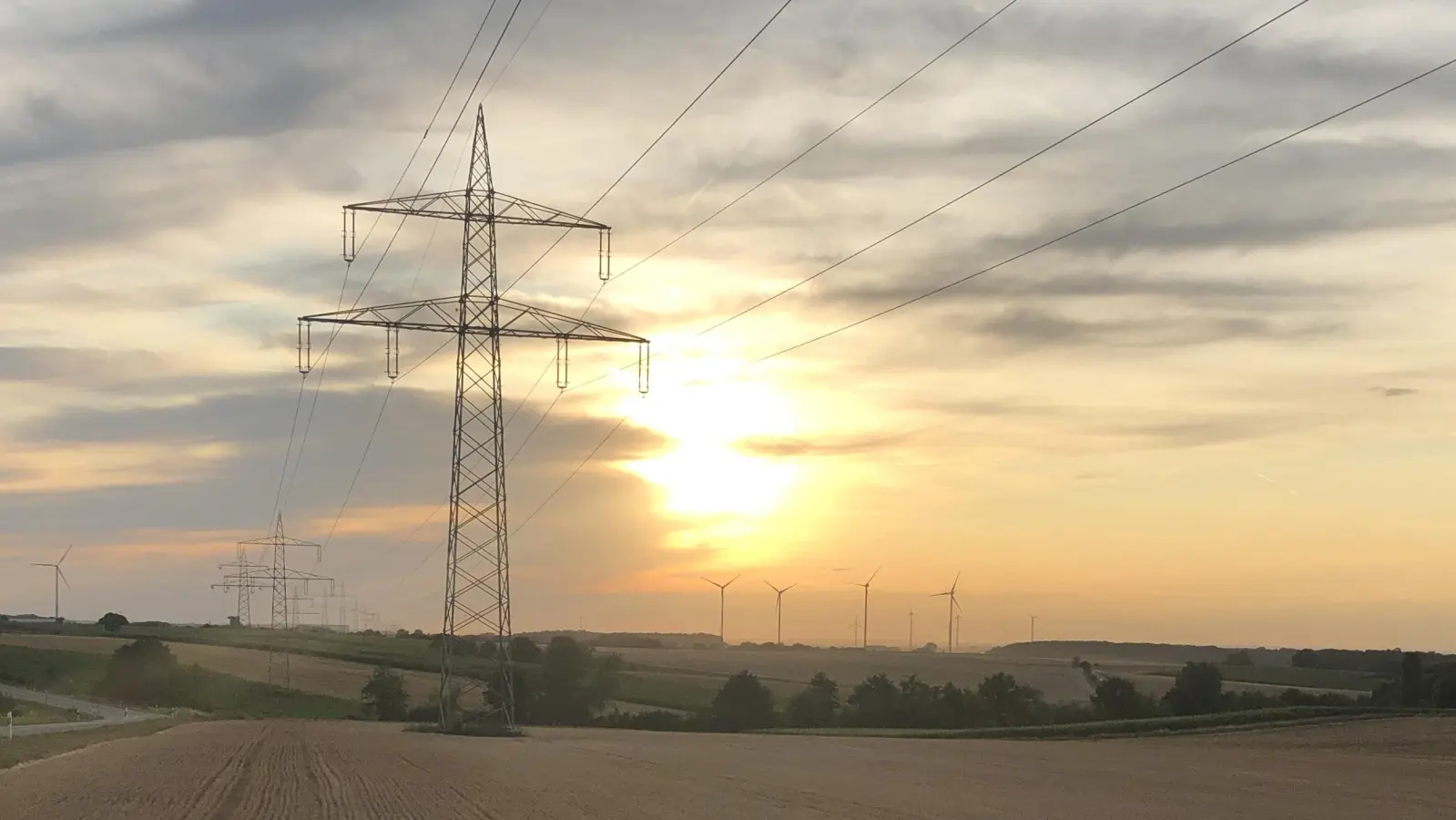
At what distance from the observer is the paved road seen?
91.4m

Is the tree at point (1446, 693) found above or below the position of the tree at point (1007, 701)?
above

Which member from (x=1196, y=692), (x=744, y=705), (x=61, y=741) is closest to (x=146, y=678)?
(x=744, y=705)

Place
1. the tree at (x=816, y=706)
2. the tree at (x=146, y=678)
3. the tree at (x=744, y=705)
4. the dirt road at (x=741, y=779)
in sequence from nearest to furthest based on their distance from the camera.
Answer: the dirt road at (x=741, y=779) < the tree at (x=744, y=705) < the tree at (x=816, y=706) < the tree at (x=146, y=678)

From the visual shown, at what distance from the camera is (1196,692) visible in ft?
387

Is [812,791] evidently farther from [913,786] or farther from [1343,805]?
[1343,805]

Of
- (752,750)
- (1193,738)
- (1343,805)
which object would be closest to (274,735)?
(752,750)

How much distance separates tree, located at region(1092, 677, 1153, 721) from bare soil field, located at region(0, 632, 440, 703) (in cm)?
6381

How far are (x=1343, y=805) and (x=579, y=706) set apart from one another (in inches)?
3884

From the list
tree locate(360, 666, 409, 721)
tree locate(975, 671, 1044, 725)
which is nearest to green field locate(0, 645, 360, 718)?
tree locate(360, 666, 409, 721)

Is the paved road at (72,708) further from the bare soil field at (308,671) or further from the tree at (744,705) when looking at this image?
the tree at (744,705)

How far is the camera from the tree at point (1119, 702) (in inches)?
4601

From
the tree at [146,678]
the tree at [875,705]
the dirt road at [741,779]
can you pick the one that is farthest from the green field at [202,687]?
the dirt road at [741,779]

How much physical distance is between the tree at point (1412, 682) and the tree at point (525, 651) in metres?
91.5

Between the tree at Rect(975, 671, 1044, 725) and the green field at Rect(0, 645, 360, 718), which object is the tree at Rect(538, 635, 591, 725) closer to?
the green field at Rect(0, 645, 360, 718)
